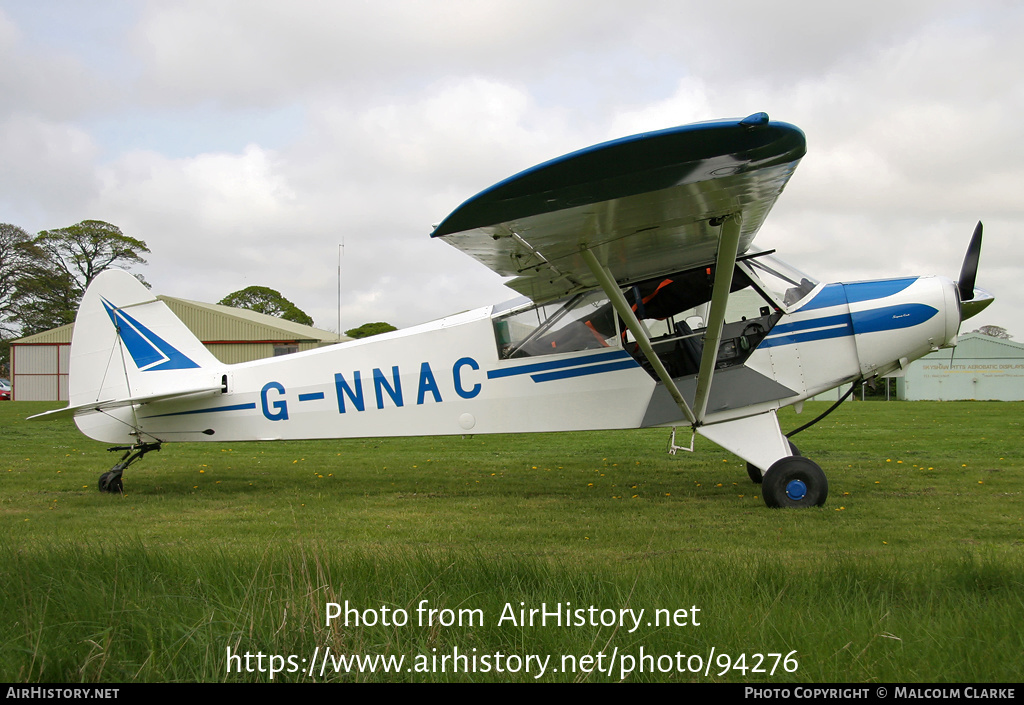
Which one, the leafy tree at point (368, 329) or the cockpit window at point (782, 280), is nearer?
the cockpit window at point (782, 280)

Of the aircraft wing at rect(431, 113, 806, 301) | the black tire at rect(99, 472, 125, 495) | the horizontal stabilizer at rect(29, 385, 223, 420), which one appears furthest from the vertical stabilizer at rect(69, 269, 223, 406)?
the aircraft wing at rect(431, 113, 806, 301)

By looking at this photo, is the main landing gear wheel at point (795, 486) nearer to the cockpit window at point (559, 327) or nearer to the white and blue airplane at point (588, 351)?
the white and blue airplane at point (588, 351)

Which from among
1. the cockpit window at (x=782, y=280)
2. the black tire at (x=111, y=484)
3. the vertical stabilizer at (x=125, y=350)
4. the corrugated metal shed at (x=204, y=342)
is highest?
the corrugated metal shed at (x=204, y=342)

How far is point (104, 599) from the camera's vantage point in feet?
9.23

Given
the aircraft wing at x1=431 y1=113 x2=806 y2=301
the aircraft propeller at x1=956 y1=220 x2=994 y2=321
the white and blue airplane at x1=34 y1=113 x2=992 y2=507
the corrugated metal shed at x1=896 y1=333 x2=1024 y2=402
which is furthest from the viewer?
the corrugated metal shed at x1=896 y1=333 x2=1024 y2=402

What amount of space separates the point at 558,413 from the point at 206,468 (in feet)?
18.9

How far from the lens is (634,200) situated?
4.68m

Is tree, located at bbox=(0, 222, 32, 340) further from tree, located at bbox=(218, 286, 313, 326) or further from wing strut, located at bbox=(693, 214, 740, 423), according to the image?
wing strut, located at bbox=(693, 214, 740, 423)

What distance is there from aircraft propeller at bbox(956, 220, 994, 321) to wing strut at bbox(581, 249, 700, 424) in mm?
2575

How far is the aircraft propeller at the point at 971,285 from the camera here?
629cm

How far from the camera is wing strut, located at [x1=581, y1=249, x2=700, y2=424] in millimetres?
5215

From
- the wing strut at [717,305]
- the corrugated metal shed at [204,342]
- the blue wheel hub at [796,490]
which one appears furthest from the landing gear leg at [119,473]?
the corrugated metal shed at [204,342]

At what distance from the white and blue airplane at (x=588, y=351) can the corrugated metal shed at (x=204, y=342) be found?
33548mm
